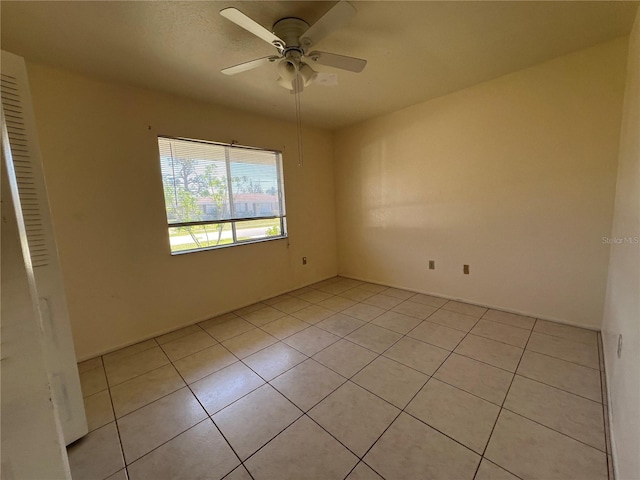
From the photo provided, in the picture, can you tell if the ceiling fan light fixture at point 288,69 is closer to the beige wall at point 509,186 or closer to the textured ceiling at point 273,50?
the textured ceiling at point 273,50

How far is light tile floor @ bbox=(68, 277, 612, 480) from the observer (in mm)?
1275

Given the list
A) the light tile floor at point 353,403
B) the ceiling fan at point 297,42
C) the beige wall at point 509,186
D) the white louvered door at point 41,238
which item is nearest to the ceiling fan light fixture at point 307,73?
the ceiling fan at point 297,42

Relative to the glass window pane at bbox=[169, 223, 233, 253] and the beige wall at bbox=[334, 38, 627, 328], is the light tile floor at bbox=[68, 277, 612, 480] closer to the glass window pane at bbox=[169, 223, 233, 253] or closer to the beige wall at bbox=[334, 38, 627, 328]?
the beige wall at bbox=[334, 38, 627, 328]

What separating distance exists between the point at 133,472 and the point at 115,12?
8.07 feet

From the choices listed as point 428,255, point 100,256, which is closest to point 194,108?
point 100,256

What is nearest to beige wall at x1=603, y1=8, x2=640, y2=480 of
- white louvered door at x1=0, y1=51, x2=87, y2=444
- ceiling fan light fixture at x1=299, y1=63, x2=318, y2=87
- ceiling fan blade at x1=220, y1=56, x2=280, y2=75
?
ceiling fan light fixture at x1=299, y1=63, x2=318, y2=87

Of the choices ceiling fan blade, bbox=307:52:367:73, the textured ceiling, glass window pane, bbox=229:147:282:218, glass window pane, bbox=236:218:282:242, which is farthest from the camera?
glass window pane, bbox=236:218:282:242

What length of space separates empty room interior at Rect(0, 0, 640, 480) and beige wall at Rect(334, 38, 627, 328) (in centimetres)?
2

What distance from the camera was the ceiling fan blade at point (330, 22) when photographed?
51.3 inches

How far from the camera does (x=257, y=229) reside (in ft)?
11.2

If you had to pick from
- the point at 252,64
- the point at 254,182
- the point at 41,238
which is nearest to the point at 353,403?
the point at 41,238

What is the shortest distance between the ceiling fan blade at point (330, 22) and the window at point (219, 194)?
5.65 feet

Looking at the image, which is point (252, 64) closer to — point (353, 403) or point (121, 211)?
point (121, 211)

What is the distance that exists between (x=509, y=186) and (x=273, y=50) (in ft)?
8.21
